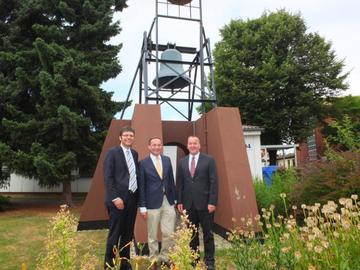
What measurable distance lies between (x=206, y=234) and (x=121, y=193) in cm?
122

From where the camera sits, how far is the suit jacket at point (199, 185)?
4.30 metres

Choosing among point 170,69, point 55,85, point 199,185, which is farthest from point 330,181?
point 55,85

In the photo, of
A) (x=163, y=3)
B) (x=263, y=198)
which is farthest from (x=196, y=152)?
(x=163, y=3)

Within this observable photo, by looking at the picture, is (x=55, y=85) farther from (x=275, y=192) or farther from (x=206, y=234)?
(x=206, y=234)

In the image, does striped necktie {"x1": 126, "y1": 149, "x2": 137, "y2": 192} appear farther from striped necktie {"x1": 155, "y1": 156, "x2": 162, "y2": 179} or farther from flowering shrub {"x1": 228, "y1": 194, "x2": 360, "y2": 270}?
flowering shrub {"x1": 228, "y1": 194, "x2": 360, "y2": 270}

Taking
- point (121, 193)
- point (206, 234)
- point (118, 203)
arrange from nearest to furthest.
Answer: point (118, 203), point (121, 193), point (206, 234)

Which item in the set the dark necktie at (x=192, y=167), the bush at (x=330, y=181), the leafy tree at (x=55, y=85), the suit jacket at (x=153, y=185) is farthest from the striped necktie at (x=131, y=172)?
the leafy tree at (x=55, y=85)

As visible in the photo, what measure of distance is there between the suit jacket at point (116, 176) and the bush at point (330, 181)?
322cm

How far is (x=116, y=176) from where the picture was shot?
4.02 m

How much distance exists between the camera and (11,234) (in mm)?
7352

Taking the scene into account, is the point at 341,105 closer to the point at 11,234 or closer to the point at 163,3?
the point at 163,3

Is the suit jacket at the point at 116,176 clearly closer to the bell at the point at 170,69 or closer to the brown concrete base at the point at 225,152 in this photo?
the brown concrete base at the point at 225,152

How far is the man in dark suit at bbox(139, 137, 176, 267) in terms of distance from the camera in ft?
14.0

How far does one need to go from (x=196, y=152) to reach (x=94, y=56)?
9.92 meters
